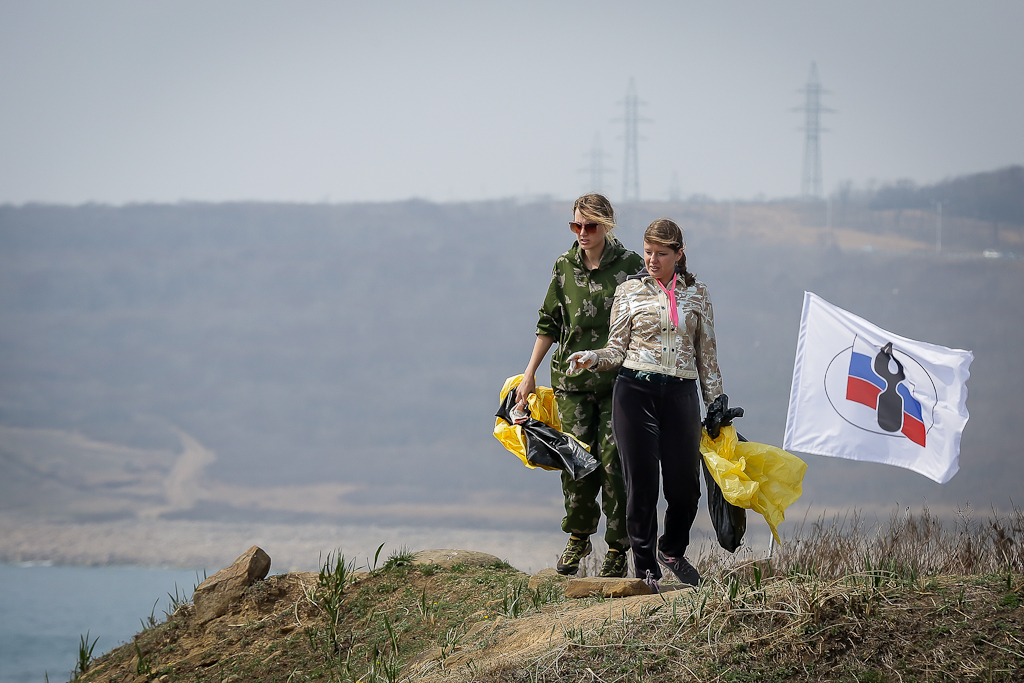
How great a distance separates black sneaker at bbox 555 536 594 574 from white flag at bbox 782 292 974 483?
1.39 m

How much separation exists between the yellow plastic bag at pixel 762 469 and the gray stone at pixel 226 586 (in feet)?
8.52

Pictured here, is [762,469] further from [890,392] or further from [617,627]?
[890,392]

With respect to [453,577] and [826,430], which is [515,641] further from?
[826,430]

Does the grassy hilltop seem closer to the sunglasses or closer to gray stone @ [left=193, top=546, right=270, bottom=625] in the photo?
gray stone @ [left=193, top=546, right=270, bottom=625]

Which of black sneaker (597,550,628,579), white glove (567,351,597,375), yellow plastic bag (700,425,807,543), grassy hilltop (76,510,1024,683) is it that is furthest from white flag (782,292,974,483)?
white glove (567,351,597,375)

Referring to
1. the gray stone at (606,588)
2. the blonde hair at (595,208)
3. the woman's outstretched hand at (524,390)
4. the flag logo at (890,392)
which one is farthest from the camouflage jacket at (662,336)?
the flag logo at (890,392)

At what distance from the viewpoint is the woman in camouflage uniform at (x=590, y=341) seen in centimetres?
400

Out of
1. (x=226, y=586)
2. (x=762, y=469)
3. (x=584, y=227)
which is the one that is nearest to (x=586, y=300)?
(x=584, y=227)

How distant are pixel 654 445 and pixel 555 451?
1.76 feet

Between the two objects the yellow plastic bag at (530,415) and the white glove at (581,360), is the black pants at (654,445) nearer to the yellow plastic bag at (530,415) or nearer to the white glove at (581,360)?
the white glove at (581,360)

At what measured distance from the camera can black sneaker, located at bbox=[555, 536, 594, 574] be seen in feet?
13.8

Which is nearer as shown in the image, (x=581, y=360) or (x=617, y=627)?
(x=617, y=627)

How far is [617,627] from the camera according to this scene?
295 cm

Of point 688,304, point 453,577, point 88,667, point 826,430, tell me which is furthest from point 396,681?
point 826,430
